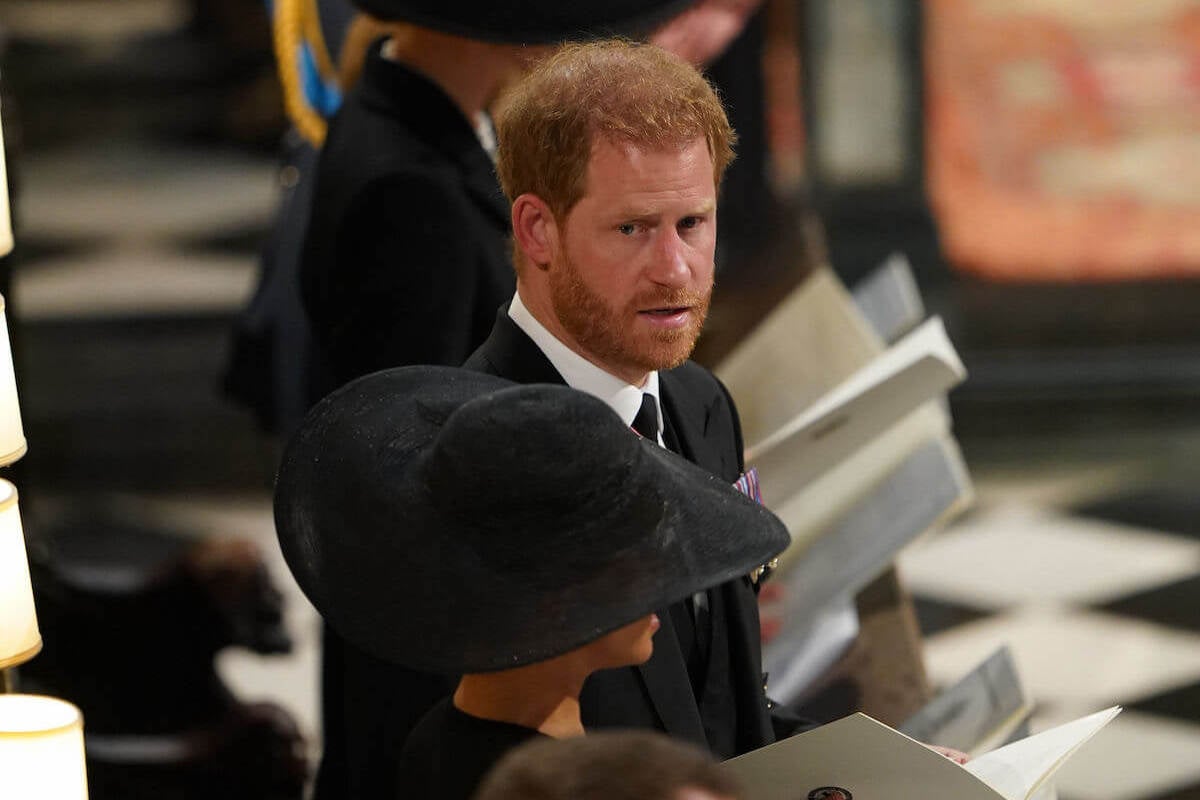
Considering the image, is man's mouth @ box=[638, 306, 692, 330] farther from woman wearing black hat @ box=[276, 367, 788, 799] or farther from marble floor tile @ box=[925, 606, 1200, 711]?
marble floor tile @ box=[925, 606, 1200, 711]

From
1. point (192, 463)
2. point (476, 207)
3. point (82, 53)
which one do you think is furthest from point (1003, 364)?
point (476, 207)

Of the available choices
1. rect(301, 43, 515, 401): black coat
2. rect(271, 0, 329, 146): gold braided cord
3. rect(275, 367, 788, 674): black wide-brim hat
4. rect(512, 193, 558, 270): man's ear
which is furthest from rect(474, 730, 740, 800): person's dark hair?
rect(271, 0, 329, 146): gold braided cord

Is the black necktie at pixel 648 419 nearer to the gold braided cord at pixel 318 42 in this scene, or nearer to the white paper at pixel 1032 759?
the white paper at pixel 1032 759

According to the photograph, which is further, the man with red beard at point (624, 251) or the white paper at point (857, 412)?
the white paper at point (857, 412)

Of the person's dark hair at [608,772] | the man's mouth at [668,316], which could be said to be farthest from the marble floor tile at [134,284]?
the person's dark hair at [608,772]

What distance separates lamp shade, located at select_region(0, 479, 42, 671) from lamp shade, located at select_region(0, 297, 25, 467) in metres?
0.03

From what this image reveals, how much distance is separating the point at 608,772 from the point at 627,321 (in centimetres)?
59

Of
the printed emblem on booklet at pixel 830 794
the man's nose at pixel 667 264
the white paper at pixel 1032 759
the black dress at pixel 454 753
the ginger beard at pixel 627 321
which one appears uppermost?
the man's nose at pixel 667 264

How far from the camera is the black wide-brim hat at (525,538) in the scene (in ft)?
4.21

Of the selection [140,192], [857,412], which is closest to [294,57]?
[857,412]

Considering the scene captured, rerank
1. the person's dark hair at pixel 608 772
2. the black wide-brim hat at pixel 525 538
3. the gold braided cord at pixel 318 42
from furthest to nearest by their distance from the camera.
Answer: the gold braided cord at pixel 318 42
the black wide-brim hat at pixel 525 538
the person's dark hair at pixel 608 772

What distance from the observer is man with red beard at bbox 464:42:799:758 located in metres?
1.51

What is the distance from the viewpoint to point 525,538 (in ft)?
4.26

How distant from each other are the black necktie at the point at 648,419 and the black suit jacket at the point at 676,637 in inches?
2.8
